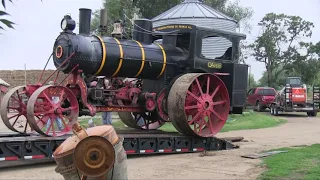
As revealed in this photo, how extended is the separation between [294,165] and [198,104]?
3.12 meters

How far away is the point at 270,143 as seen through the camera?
12133mm

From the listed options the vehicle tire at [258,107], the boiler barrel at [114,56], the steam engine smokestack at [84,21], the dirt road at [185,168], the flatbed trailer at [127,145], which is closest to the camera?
the dirt road at [185,168]

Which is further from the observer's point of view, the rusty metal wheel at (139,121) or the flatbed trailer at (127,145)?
the rusty metal wheel at (139,121)

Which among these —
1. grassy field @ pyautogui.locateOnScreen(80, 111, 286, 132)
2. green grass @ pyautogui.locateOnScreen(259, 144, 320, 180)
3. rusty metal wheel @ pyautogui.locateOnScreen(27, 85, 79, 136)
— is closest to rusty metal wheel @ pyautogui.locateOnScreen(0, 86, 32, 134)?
rusty metal wheel @ pyautogui.locateOnScreen(27, 85, 79, 136)

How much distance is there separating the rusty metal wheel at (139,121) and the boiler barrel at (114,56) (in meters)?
2.15

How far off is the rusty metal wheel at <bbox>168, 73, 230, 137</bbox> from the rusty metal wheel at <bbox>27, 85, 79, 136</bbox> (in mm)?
2272

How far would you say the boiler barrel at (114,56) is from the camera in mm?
9391

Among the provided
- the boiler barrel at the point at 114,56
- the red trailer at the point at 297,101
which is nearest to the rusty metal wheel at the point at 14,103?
the boiler barrel at the point at 114,56

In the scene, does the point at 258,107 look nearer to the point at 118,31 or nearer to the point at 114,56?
the point at 118,31

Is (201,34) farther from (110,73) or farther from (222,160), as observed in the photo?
(222,160)

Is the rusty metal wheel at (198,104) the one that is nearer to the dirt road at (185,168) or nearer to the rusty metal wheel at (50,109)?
the dirt road at (185,168)

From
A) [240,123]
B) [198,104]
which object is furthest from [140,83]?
[240,123]

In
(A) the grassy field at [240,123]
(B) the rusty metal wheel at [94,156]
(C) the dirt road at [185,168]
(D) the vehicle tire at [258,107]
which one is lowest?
(C) the dirt road at [185,168]

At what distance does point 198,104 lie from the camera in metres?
10.4
